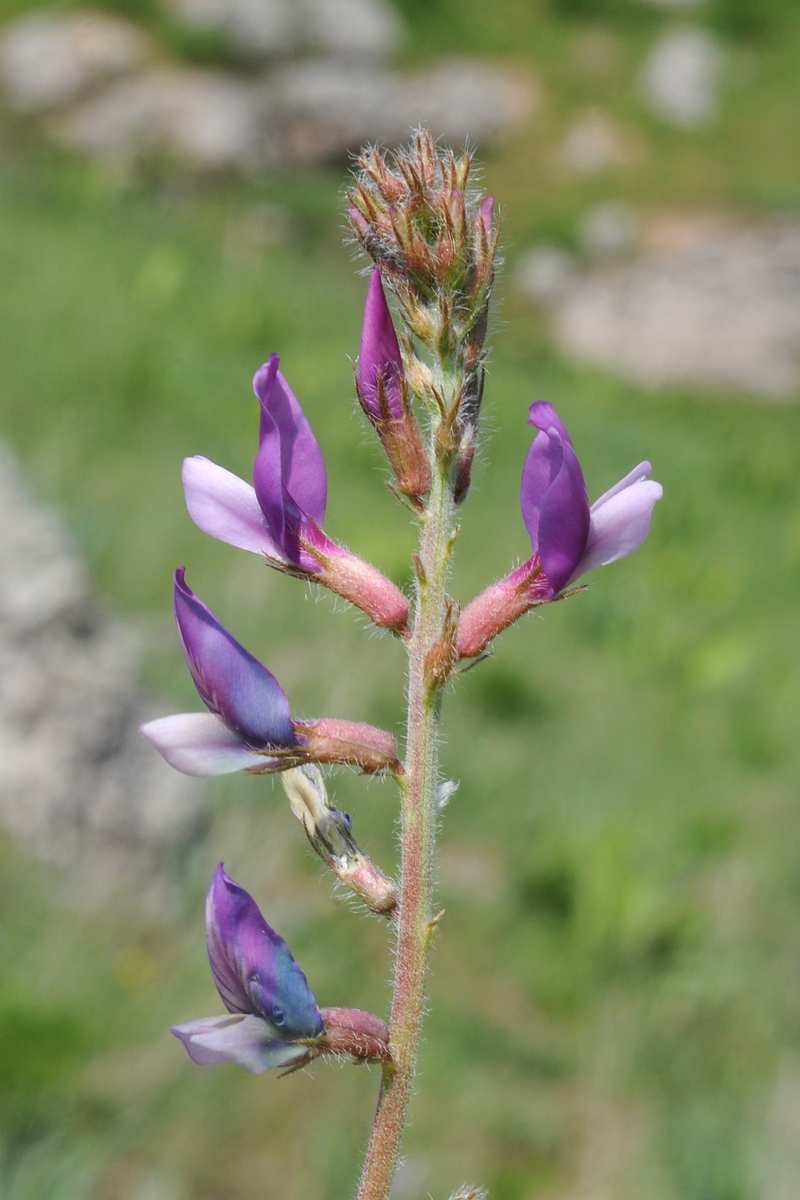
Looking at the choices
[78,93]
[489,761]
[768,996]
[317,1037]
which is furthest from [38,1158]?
[78,93]

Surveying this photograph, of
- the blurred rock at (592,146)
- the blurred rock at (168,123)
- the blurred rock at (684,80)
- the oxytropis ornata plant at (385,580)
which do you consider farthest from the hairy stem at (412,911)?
the blurred rock at (684,80)

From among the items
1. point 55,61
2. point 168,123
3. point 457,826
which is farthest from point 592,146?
point 457,826

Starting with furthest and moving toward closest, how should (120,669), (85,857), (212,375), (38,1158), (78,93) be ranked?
(78,93), (212,375), (120,669), (85,857), (38,1158)

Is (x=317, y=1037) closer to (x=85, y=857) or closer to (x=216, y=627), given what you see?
(x=216, y=627)

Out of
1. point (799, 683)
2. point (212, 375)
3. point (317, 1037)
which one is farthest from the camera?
point (212, 375)

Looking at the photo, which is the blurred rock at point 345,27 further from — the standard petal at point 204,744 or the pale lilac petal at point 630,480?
the standard petal at point 204,744
